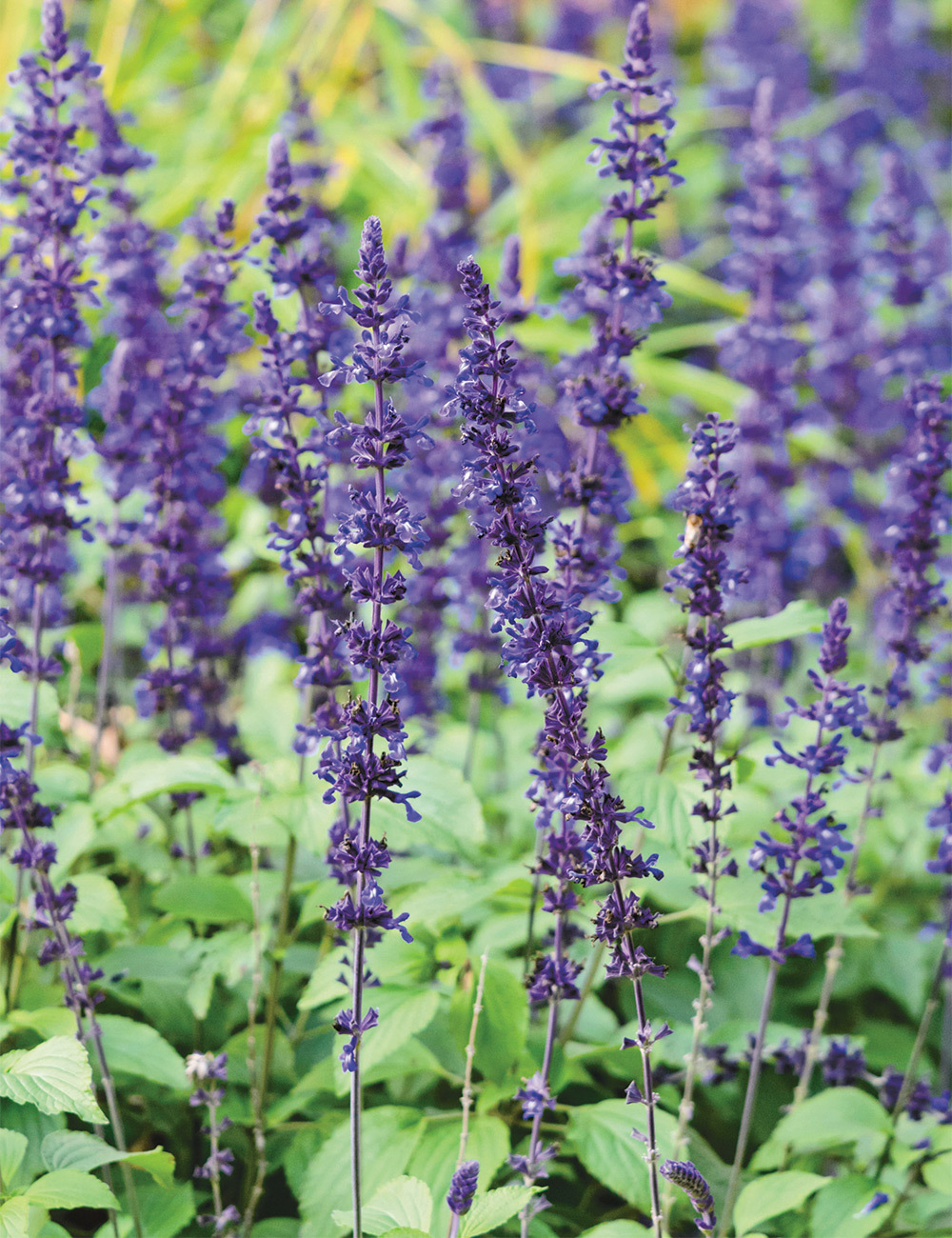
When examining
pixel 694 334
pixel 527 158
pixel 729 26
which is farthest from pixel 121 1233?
pixel 729 26

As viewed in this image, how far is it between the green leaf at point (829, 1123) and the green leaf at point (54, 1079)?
185cm

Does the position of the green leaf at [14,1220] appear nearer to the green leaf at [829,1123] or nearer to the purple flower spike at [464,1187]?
the purple flower spike at [464,1187]

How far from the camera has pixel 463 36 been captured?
470 inches

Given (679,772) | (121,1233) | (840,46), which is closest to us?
(121,1233)

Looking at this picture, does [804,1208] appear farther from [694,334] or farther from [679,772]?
[694,334]

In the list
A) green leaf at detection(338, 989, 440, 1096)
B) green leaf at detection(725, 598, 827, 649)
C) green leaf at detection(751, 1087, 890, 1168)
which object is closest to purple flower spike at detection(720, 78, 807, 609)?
green leaf at detection(725, 598, 827, 649)

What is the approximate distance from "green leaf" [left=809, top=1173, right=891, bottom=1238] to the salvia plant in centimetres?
2

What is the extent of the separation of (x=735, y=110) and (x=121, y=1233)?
10.8 m

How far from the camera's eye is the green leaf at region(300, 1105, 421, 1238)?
2.98 metres

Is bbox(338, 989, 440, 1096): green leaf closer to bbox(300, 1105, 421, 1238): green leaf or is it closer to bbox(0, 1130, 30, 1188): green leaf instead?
bbox(300, 1105, 421, 1238): green leaf

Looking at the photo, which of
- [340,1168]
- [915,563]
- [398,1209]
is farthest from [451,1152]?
[915,563]

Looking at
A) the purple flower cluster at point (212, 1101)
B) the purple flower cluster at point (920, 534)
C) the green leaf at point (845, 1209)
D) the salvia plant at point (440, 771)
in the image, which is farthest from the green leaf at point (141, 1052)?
the purple flower cluster at point (920, 534)

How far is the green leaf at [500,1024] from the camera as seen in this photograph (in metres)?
3.18

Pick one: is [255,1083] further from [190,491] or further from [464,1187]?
[190,491]
